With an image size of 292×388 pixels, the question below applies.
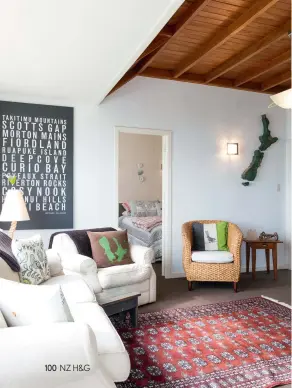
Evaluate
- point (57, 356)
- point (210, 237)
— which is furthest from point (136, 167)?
point (57, 356)

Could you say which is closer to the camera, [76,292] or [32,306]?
[32,306]

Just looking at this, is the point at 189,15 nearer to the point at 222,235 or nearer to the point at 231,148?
the point at 231,148

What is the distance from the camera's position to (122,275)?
356cm

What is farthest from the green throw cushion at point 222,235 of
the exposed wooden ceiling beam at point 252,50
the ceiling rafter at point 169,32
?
the ceiling rafter at point 169,32

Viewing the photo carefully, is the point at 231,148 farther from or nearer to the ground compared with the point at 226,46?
nearer to the ground

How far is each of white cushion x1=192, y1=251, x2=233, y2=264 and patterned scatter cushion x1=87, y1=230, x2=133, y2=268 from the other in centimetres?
90

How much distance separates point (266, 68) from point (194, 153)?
146 cm

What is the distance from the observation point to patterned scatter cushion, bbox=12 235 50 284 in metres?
2.83

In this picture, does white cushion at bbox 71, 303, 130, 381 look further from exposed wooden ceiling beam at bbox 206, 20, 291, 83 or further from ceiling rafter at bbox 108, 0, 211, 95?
exposed wooden ceiling beam at bbox 206, 20, 291, 83

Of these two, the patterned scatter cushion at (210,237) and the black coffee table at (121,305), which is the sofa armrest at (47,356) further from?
the patterned scatter cushion at (210,237)

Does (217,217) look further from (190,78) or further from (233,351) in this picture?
(233,351)

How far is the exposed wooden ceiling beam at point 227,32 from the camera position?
2850 mm

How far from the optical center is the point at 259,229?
5547 mm

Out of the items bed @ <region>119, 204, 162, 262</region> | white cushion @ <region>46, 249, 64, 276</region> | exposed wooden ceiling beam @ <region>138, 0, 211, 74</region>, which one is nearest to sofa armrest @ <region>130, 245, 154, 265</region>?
white cushion @ <region>46, 249, 64, 276</region>
